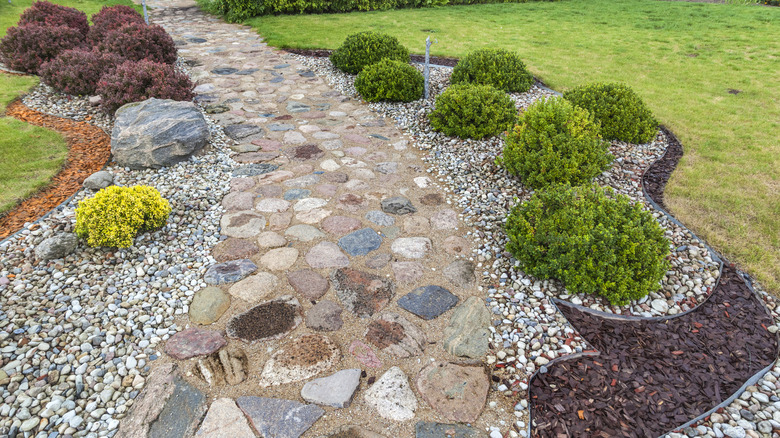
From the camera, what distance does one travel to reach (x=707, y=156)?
233 inches

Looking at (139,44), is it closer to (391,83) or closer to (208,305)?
(391,83)

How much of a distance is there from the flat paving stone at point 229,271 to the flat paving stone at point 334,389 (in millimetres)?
1392

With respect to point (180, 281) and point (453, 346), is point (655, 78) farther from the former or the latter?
point (180, 281)

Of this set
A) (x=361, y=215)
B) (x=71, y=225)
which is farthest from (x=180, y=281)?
(x=361, y=215)

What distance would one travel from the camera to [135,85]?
6609 millimetres

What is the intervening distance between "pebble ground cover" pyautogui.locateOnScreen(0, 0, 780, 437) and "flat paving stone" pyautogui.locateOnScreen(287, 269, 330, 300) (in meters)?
0.02

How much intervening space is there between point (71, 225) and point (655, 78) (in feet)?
34.0

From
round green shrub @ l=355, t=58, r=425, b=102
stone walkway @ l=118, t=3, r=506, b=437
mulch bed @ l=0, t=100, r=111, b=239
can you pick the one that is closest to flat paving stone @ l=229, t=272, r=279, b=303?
stone walkway @ l=118, t=3, r=506, b=437

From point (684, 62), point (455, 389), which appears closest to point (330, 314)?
point (455, 389)

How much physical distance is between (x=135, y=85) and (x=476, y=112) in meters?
5.20

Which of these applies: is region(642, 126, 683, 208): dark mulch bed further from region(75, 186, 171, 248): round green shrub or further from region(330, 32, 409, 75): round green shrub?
region(75, 186, 171, 248): round green shrub

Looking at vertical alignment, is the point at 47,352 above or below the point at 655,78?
below

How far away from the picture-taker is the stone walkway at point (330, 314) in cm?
280

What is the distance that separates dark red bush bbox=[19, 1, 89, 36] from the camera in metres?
9.38
